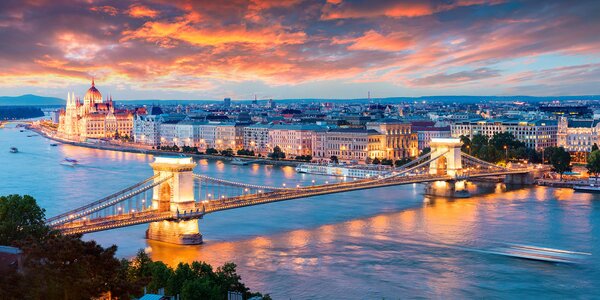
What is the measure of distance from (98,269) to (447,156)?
1946cm

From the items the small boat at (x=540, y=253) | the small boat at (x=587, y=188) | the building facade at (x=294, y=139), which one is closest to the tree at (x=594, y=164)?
the small boat at (x=587, y=188)

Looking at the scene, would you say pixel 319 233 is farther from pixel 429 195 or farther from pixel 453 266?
pixel 429 195

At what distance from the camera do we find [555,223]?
57.3 feet

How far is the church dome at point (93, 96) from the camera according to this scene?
2899 inches

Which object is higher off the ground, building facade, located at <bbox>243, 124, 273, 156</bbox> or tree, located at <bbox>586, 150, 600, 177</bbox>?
building facade, located at <bbox>243, 124, 273, 156</bbox>

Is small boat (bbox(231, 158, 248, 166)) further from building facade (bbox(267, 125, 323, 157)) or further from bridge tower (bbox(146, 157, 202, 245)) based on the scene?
bridge tower (bbox(146, 157, 202, 245))

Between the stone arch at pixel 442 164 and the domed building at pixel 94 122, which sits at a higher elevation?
the domed building at pixel 94 122

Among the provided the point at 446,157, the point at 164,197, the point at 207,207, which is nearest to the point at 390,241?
the point at 207,207

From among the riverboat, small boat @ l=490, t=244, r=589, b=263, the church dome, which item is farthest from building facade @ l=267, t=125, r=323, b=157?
the church dome

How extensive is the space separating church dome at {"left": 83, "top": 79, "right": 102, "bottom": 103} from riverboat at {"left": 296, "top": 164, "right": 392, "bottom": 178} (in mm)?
45969

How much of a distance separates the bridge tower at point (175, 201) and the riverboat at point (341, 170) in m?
13.8

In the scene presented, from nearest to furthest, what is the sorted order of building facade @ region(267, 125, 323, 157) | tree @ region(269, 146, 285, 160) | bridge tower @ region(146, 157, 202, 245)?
1. bridge tower @ region(146, 157, 202, 245)
2. tree @ region(269, 146, 285, 160)
3. building facade @ region(267, 125, 323, 157)

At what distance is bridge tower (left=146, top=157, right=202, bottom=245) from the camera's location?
14992 mm

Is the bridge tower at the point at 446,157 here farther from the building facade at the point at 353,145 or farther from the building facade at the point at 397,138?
the building facade at the point at 397,138
